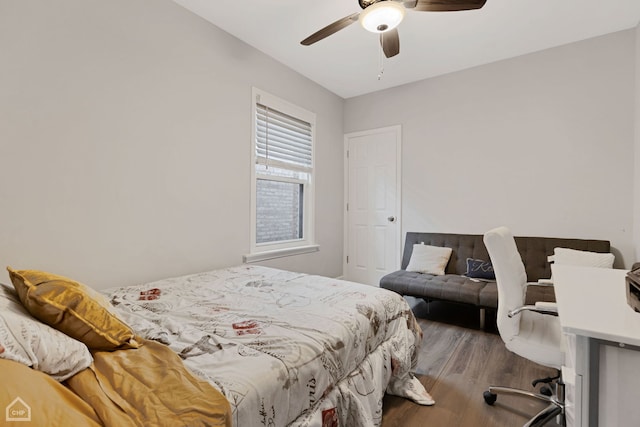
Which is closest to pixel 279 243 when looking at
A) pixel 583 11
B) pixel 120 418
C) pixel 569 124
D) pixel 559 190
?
pixel 120 418

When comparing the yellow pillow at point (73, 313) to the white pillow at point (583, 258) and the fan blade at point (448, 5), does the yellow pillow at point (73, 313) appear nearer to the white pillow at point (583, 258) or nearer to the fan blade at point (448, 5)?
the fan blade at point (448, 5)

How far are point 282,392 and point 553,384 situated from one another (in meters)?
1.69

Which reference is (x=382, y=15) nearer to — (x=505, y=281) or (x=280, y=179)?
(x=505, y=281)

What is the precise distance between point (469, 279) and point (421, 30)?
2.48 meters

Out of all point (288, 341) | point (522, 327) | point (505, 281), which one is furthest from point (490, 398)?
point (288, 341)

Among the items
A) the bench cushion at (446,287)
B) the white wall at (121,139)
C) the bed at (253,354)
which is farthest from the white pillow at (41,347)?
the bench cushion at (446,287)

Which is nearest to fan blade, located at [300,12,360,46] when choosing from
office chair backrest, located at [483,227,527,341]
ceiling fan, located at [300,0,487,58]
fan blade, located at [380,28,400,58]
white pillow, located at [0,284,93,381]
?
ceiling fan, located at [300,0,487,58]

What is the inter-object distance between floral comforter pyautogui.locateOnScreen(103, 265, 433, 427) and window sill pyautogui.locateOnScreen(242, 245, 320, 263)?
0.79 meters

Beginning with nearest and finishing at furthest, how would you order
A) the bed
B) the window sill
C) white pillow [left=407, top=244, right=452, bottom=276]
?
the bed < the window sill < white pillow [left=407, top=244, right=452, bottom=276]

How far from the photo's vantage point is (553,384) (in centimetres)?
172

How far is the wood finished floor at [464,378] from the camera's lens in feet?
5.29

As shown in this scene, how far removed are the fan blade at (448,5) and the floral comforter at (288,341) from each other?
1.83 m

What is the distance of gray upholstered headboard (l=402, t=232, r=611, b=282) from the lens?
Result: 284 centimetres

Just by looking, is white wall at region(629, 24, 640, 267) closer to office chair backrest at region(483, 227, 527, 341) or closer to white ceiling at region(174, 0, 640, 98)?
white ceiling at region(174, 0, 640, 98)
